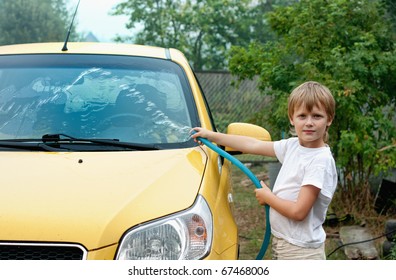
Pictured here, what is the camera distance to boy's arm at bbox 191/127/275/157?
11.7 ft

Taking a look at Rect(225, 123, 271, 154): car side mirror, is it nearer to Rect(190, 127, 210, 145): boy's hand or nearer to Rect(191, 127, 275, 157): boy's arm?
Rect(191, 127, 275, 157): boy's arm

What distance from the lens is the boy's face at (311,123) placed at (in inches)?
122

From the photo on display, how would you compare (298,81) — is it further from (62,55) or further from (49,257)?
(49,257)

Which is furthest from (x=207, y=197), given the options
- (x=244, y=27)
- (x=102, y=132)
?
(x=244, y=27)

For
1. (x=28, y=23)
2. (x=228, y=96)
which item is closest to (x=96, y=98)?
(x=228, y=96)

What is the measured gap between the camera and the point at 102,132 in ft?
11.9

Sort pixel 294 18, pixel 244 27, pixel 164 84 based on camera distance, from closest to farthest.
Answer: pixel 164 84, pixel 294 18, pixel 244 27

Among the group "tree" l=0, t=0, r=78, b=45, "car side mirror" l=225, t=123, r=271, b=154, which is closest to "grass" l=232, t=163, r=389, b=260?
"car side mirror" l=225, t=123, r=271, b=154

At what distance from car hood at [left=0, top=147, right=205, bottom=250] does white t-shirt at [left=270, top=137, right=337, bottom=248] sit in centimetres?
41

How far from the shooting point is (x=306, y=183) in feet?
9.94

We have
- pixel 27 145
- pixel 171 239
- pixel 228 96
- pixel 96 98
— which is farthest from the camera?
pixel 228 96

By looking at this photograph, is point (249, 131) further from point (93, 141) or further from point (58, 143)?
point (58, 143)

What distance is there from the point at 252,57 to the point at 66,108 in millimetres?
4075

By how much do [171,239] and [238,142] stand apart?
105 cm
